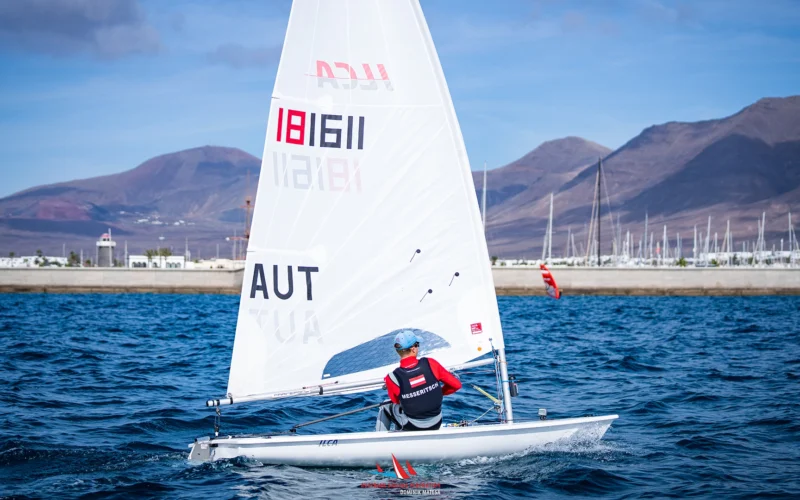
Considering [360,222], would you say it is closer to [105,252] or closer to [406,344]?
[406,344]

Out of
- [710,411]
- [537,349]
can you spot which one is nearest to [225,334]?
[537,349]

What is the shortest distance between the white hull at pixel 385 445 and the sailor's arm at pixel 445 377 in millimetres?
471

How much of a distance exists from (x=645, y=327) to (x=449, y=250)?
76.7 feet

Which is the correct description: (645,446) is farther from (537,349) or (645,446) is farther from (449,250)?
(537,349)

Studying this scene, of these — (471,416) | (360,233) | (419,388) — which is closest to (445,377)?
(419,388)

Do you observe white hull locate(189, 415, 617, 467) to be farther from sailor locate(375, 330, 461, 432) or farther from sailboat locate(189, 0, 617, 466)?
sailor locate(375, 330, 461, 432)

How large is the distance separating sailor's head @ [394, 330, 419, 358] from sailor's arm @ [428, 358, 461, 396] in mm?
229

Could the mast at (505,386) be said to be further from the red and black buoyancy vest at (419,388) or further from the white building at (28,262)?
the white building at (28,262)

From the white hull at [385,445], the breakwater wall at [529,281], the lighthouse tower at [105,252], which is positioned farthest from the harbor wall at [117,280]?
the white hull at [385,445]

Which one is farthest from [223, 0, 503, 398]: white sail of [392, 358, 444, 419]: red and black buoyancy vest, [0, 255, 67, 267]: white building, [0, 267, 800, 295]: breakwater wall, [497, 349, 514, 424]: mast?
[0, 255, 67, 267]: white building

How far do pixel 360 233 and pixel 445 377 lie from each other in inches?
77.9

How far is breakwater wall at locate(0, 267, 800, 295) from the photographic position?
67.7 metres

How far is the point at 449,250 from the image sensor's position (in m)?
10.1

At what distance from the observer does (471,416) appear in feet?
44.8
